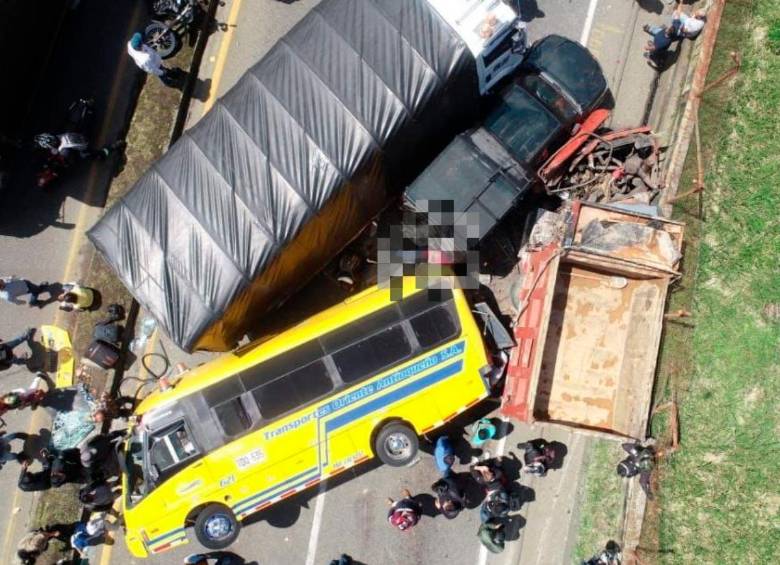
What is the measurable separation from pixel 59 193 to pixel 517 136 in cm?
798

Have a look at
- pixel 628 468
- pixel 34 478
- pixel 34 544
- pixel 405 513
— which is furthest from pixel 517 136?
pixel 34 544

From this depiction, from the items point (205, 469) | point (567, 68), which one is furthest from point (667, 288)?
point (205, 469)

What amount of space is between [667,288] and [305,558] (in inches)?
296

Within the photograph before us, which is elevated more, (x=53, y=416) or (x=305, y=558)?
(x=53, y=416)

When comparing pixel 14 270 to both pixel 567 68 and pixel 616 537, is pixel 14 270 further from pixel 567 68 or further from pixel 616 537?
→ pixel 616 537

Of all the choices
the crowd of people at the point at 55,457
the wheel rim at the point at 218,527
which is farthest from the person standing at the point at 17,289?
the wheel rim at the point at 218,527

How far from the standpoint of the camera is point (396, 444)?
976 centimetres

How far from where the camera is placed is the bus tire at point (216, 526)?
964 centimetres

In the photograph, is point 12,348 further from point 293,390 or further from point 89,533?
point 293,390

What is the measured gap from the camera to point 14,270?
37.1 feet

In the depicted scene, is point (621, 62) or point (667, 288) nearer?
point (667, 288)

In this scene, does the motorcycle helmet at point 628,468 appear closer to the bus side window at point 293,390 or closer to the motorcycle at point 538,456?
the motorcycle at point 538,456

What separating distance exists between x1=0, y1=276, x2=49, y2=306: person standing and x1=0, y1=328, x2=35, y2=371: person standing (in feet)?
1.78

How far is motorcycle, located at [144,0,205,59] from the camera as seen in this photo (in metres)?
11.2
